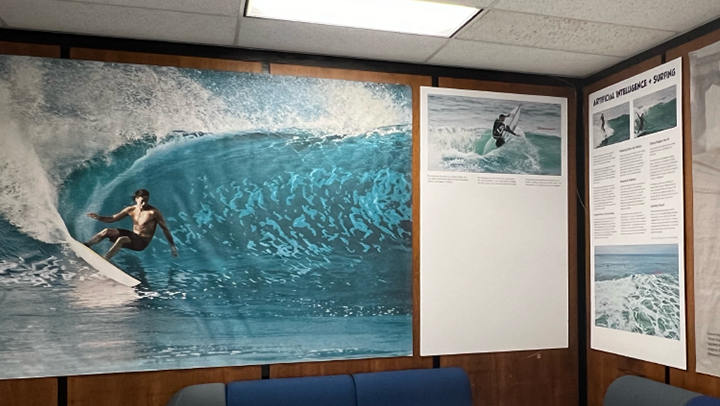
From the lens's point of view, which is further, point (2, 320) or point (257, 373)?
point (257, 373)

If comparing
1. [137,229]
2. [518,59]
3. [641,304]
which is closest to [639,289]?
[641,304]

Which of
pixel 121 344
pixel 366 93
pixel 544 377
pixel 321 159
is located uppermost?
pixel 366 93

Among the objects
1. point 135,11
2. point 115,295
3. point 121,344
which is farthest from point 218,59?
point 121,344

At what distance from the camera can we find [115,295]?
3.63 m

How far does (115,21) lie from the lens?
3.45m

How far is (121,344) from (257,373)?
2.74 ft

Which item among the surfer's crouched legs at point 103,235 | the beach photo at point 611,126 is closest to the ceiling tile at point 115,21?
the surfer's crouched legs at point 103,235

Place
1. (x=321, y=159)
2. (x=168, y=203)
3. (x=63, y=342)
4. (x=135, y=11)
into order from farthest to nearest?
(x=321, y=159)
(x=168, y=203)
(x=63, y=342)
(x=135, y=11)

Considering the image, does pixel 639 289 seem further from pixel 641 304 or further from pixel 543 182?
pixel 543 182

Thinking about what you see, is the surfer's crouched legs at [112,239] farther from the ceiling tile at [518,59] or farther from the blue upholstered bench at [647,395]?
the blue upholstered bench at [647,395]

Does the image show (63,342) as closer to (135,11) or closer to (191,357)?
(191,357)

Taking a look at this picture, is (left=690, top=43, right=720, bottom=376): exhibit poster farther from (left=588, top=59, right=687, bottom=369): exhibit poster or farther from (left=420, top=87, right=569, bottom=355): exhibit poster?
(left=420, top=87, right=569, bottom=355): exhibit poster

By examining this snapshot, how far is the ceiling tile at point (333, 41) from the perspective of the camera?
3.57m

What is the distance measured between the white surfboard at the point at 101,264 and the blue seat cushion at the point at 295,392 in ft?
2.92
